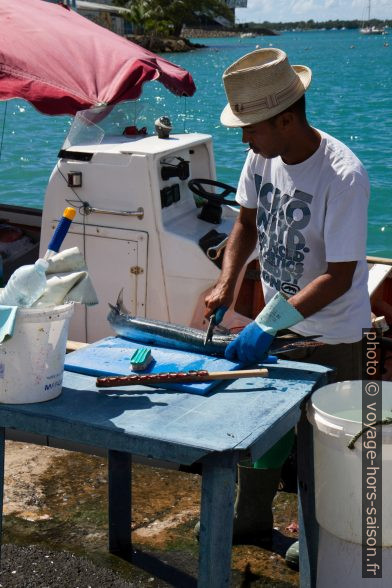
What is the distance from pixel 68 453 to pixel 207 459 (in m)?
2.78

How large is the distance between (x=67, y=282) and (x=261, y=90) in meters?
1.17

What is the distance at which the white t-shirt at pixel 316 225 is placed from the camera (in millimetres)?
3732

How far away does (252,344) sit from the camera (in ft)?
11.8

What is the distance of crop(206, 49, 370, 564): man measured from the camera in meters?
3.72

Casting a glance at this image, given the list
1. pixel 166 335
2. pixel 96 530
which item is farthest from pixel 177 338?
pixel 96 530

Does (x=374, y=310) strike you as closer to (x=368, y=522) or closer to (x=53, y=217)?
(x=53, y=217)

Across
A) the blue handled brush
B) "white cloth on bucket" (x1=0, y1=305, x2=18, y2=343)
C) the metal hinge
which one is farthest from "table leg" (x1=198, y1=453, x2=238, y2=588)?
the metal hinge

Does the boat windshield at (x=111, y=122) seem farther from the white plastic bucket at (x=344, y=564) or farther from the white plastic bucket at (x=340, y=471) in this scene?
the white plastic bucket at (x=344, y=564)

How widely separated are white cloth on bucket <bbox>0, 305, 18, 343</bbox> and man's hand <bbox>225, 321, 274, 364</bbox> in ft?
3.03

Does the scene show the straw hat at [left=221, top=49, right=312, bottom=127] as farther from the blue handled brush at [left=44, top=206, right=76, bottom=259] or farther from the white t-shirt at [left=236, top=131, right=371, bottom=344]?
the blue handled brush at [left=44, top=206, right=76, bottom=259]

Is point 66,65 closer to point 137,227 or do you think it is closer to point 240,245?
point 137,227

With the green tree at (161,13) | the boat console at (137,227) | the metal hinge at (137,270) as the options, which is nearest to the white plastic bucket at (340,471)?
the boat console at (137,227)

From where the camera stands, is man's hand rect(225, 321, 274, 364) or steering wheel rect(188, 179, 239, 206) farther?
steering wheel rect(188, 179, 239, 206)

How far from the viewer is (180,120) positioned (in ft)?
114
